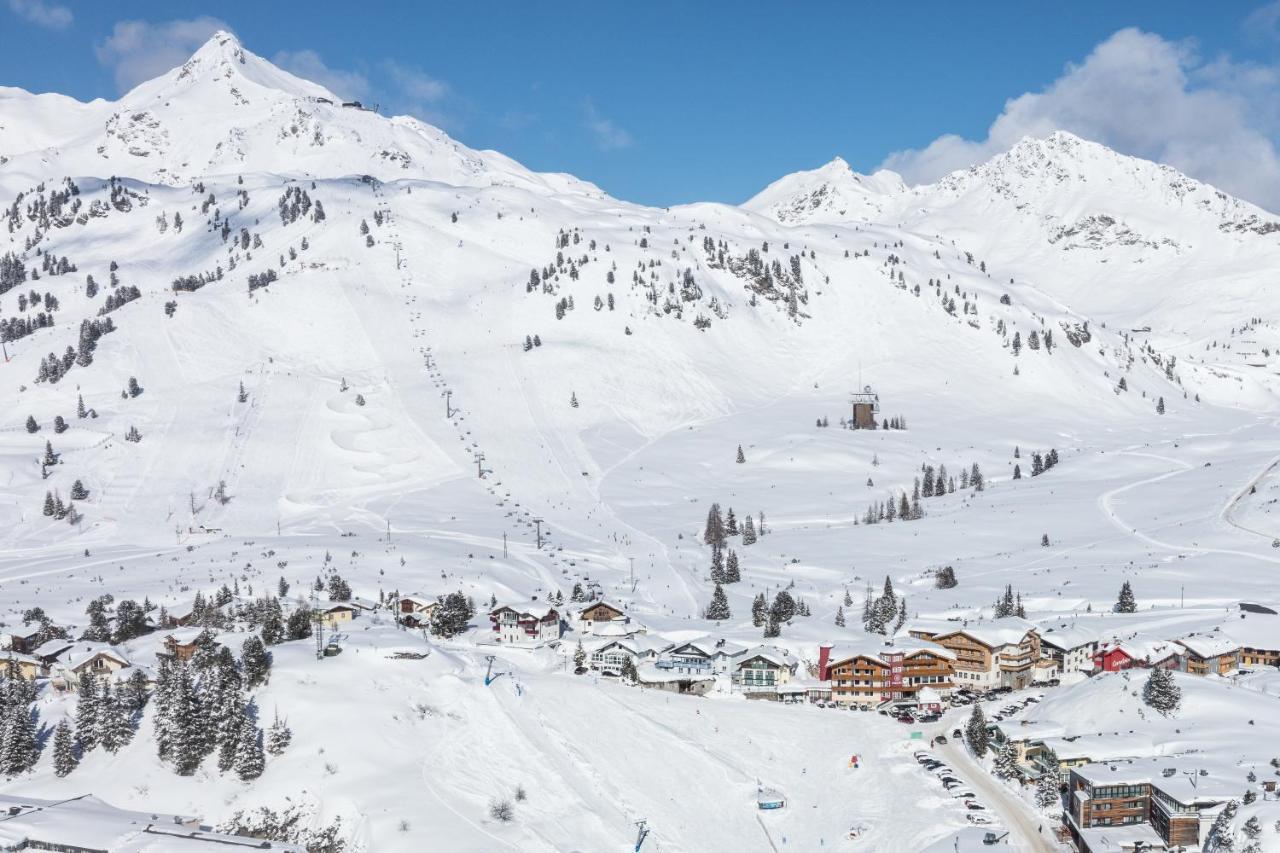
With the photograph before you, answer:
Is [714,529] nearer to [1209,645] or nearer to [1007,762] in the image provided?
[1209,645]

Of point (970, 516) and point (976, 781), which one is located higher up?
point (970, 516)

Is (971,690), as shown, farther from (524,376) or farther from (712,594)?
(524,376)

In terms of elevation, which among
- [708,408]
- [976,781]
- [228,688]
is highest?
[708,408]

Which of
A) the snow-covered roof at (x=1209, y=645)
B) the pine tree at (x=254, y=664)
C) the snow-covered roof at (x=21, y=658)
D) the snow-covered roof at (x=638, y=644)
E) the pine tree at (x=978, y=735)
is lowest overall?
the pine tree at (x=978, y=735)

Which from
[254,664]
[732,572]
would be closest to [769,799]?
[254,664]

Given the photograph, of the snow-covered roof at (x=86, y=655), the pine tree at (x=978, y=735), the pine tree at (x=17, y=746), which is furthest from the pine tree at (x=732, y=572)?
the pine tree at (x=17, y=746)

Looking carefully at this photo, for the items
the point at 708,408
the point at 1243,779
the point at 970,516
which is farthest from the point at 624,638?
the point at 708,408

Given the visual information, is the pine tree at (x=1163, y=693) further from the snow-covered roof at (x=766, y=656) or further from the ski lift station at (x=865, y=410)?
the ski lift station at (x=865, y=410)
